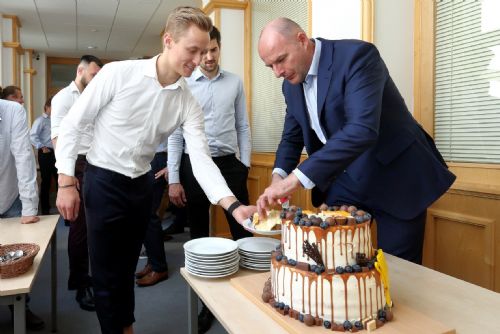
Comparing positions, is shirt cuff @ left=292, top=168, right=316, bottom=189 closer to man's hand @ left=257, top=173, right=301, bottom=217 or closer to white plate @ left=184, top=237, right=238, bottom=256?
man's hand @ left=257, top=173, right=301, bottom=217

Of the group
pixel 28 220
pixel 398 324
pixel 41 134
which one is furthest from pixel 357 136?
pixel 41 134

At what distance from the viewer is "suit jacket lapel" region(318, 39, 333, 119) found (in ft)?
4.70

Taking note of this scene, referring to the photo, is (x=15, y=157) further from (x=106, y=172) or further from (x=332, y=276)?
(x=332, y=276)

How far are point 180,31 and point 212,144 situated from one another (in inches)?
45.3

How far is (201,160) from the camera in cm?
179

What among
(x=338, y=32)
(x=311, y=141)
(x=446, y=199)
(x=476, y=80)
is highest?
(x=338, y=32)

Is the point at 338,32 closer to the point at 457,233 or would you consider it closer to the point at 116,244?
the point at 457,233

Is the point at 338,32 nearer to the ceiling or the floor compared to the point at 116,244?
nearer to the ceiling

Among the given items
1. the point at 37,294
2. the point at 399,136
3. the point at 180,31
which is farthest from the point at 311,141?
the point at 37,294

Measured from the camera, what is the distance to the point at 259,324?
3.26ft

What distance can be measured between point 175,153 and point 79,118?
1.05m

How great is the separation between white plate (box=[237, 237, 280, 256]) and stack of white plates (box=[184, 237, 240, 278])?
0.05 meters

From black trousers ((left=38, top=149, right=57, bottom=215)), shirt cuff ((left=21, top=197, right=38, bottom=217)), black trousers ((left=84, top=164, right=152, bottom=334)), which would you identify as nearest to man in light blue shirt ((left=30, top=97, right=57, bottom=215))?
black trousers ((left=38, top=149, right=57, bottom=215))

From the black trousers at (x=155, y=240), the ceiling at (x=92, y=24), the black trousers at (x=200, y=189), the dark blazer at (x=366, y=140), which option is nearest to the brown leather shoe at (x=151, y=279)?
the black trousers at (x=155, y=240)
